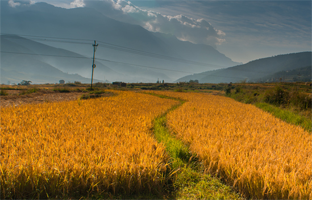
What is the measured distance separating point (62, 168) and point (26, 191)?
0.62 m

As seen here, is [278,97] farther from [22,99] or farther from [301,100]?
[22,99]

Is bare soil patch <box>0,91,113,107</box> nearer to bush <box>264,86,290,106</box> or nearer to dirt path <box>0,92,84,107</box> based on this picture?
dirt path <box>0,92,84,107</box>

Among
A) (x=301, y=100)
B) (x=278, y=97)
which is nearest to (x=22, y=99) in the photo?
(x=301, y=100)

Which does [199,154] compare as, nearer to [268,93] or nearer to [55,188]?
[55,188]

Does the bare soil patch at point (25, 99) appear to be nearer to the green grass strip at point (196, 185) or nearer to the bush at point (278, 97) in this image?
the green grass strip at point (196, 185)

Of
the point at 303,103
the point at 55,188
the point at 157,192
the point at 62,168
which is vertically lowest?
the point at 157,192

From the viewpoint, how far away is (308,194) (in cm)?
287

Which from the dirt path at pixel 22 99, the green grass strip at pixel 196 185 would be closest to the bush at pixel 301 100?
the green grass strip at pixel 196 185

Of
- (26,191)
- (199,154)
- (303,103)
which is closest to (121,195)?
(26,191)

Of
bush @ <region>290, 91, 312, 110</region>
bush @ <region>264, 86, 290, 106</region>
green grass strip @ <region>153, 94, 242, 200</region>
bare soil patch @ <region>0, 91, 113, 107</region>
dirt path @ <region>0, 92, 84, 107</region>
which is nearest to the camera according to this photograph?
green grass strip @ <region>153, 94, 242, 200</region>

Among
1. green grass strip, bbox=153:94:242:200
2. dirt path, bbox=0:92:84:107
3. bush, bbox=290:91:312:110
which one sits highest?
bush, bbox=290:91:312:110

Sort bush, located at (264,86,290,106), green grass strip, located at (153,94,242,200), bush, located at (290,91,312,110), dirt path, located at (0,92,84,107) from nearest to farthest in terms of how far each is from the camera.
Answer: green grass strip, located at (153,94,242,200) → dirt path, located at (0,92,84,107) → bush, located at (290,91,312,110) → bush, located at (264,86,290,106)

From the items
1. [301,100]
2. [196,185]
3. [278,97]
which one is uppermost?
[278,97]

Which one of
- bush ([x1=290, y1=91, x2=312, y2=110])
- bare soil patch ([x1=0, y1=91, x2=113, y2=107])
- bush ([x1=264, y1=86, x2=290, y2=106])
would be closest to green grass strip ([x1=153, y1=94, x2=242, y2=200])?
bare soil patch ([x1=0, y1=91, x2=113, y2=107])
